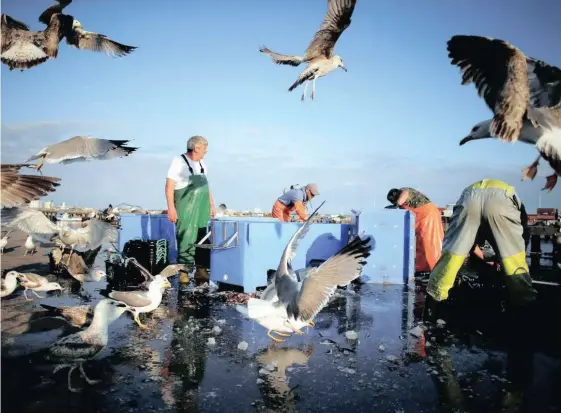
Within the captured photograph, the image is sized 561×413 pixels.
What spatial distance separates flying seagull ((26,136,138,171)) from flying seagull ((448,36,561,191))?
519 centimetres

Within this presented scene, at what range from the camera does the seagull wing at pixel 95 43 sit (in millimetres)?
7713

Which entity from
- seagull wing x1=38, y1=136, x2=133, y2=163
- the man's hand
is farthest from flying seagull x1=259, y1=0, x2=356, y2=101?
seagull wing x1=38, y1=136, x2=133, y2=163

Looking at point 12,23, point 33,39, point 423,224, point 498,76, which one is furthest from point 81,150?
point 423,224

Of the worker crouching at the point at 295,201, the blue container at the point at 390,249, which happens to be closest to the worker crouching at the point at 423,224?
the blue container at the point at 390,249

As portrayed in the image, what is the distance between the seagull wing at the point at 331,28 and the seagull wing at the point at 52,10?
14.6 feet

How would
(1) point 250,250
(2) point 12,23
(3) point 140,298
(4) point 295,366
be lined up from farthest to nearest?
(2) point 12,23
(1) point 250,250
(3) point 140,298
(4) point 295,366

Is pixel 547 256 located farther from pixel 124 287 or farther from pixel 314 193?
pixel 124 287

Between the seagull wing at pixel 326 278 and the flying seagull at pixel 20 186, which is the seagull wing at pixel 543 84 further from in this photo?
the flying seagull at pixel 20 186

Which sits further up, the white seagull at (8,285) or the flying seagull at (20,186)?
the flying seagull at (20,186)

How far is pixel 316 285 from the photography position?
350cm

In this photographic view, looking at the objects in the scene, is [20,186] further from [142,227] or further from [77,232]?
[142,227]

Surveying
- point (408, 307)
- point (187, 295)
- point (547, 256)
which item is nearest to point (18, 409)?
point (187, 295)

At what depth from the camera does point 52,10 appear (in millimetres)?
6820

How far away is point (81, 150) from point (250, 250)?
3124 mm
